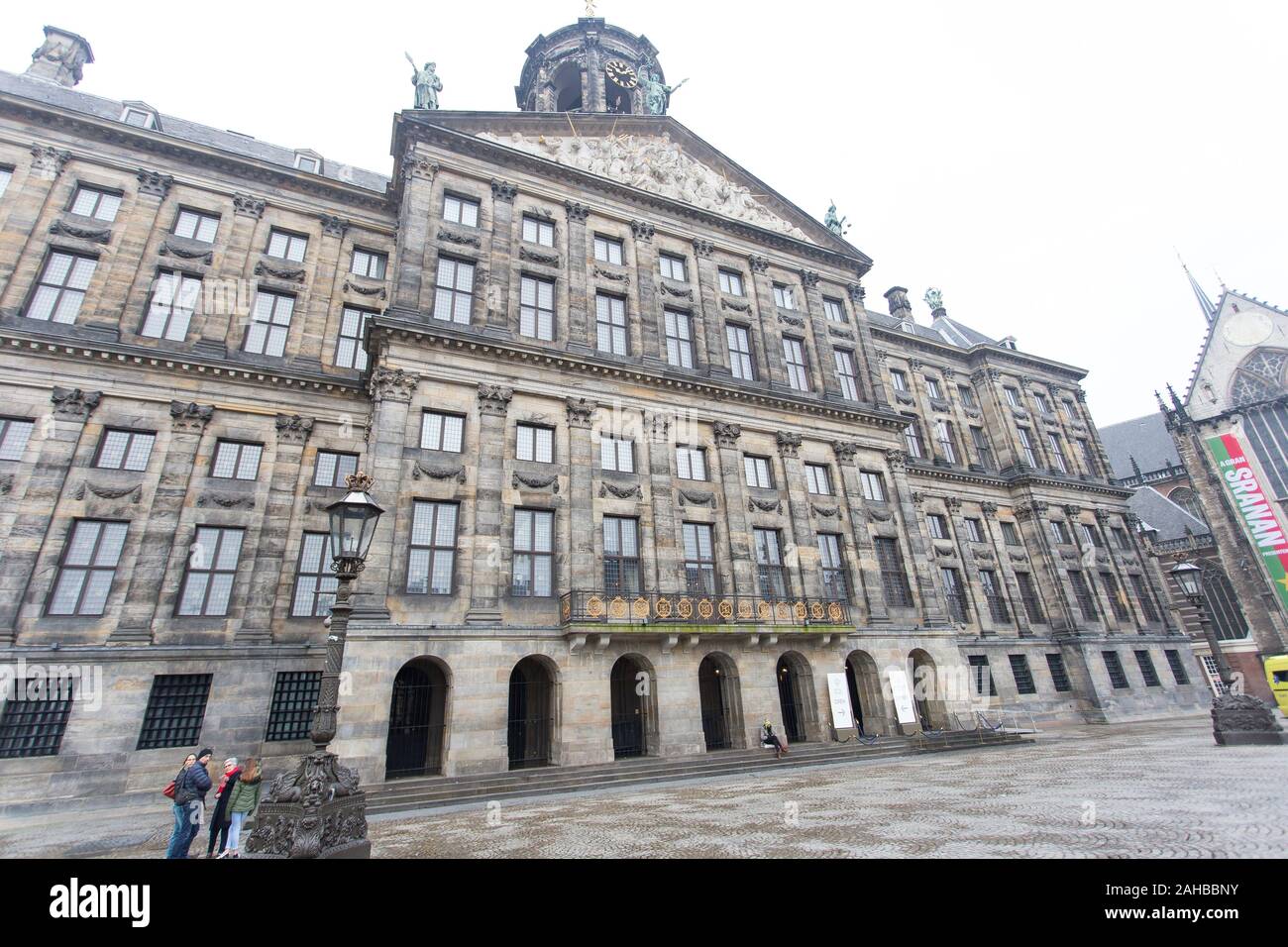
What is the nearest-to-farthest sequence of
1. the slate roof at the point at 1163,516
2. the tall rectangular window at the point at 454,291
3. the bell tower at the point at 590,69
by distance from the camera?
1. the tall rectangular window at the point at 454,291
2. the bell tower at the point at 590,69
3. the slate roof at the point at 1163,516

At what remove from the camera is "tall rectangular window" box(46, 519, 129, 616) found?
19016 millimetres

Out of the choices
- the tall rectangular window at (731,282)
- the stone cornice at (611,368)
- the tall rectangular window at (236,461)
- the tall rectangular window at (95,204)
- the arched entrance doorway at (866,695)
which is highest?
the tall rectangular window at (731,282)

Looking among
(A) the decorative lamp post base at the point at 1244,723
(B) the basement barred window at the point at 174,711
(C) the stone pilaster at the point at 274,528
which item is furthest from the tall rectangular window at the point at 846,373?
(B) the basement barred window at the point at 174,711

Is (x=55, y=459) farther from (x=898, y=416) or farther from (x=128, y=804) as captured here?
(x=898, y=416)

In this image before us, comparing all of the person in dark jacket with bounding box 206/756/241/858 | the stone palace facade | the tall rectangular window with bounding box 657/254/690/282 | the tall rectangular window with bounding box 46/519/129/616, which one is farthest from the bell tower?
the person in dark jacket with bounding box 206/756/241/858

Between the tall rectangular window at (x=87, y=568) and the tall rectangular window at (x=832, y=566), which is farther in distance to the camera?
the tall rectangular window at (x=832, y=566)

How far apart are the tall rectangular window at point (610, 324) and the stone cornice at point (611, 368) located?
5.15 feet

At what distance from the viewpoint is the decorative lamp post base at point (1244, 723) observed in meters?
16.5

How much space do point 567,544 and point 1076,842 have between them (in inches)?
661

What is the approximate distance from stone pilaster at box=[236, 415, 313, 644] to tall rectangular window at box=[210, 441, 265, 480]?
2.49ft

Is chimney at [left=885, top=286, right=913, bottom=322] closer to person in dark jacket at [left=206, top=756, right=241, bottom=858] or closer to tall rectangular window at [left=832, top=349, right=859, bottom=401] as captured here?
tall rectangular window at [left=832, top=349, right=859, bottom=401]

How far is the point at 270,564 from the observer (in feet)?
70.3

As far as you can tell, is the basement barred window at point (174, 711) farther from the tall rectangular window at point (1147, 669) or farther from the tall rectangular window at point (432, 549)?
the tall rectangular window at point (1147, 669)

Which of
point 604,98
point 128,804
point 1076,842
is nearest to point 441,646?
point 128,804
